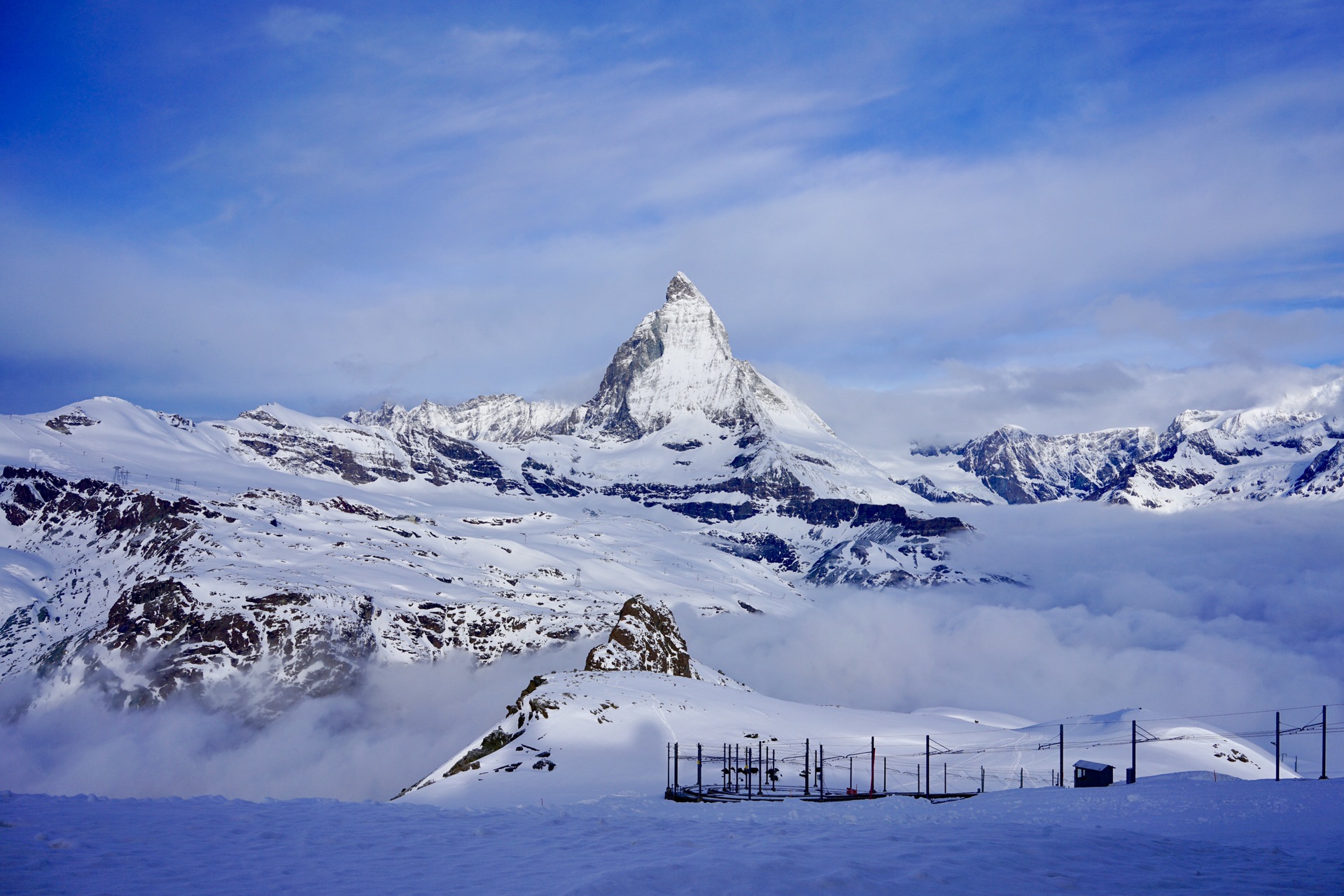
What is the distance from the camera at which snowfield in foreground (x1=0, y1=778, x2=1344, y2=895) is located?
66.6 ft

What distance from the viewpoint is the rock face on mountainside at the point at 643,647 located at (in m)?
135

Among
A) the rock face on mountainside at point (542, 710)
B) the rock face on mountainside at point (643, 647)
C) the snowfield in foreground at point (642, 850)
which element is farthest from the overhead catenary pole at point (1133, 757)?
the rock face on mountainside at point (643, 647)

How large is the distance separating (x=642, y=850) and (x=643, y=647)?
11879cm

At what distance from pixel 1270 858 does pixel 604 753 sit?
56.3 meters

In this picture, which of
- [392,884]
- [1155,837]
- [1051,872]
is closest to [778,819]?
[1155,837]

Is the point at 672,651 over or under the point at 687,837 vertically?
under

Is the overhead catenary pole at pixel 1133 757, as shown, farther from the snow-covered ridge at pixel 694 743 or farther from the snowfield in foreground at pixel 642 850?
the snowfield in foreground at pixel 642 850

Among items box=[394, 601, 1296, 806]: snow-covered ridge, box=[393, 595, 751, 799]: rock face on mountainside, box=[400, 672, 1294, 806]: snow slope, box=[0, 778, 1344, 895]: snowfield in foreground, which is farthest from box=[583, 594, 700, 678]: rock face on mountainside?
box=[0, 778, 1344, 895]: snowfield in foreground

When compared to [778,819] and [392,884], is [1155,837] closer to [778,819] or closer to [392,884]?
[778,819]

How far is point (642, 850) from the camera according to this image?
2570 cm

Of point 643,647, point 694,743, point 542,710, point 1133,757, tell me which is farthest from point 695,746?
point 643,647

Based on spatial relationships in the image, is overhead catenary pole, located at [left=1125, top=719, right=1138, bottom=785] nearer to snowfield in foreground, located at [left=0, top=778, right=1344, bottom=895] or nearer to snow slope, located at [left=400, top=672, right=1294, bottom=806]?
snow slope, located at [left=400, top=672, right=1294, bottom=806]

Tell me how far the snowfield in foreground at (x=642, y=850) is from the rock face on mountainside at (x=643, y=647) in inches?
3637

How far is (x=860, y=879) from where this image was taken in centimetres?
2006
